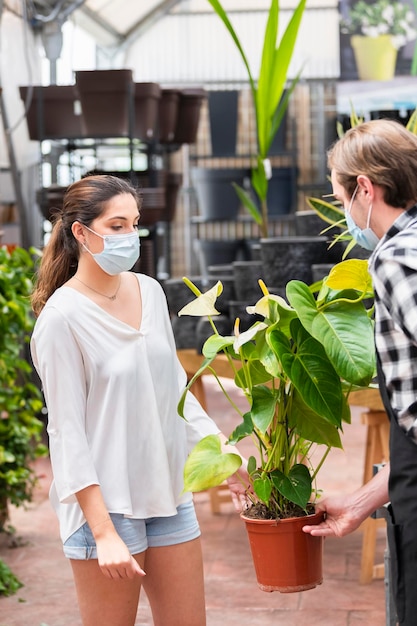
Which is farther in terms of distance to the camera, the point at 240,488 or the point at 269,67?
the point at 269,67

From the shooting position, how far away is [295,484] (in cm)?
180

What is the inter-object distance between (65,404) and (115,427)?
0.12 meters

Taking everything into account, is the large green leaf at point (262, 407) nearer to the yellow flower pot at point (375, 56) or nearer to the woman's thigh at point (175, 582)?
the woman's thigh at point (175, 582)

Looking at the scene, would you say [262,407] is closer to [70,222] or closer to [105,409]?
[105,409]

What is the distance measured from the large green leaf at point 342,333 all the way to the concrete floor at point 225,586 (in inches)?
65.4

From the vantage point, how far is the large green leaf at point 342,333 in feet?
5.54

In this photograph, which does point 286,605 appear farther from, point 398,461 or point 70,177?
point 70,177

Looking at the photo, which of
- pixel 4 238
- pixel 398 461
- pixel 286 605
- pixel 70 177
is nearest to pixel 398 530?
pixel 398 461

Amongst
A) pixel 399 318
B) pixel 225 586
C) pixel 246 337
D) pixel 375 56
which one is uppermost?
pixel 375 56

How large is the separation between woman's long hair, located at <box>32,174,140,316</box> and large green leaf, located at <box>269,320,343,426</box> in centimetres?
45

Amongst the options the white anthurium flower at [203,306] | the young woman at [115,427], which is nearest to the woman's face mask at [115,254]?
the young woman at [115,427]

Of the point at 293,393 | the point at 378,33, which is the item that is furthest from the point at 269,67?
the point at 378,33

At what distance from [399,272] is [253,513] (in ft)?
2.20

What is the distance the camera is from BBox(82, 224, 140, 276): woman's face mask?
1.88 metres
